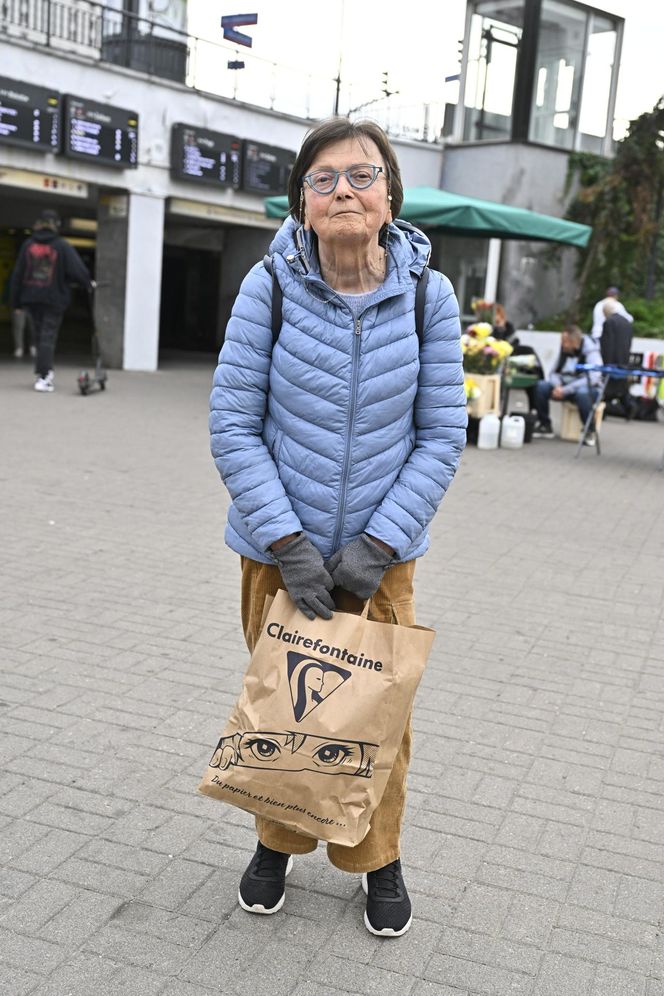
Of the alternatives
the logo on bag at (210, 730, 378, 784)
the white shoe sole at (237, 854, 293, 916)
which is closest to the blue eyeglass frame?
the logo on bag at (210, 730, 378, 784)

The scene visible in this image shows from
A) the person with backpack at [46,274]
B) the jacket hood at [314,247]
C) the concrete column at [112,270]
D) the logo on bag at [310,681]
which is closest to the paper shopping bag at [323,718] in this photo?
the logo on bag at [310,681]

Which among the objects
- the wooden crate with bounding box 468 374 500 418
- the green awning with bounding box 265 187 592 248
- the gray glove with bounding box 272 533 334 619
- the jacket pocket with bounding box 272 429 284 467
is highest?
the green awning with bounding box 265 187 592 248

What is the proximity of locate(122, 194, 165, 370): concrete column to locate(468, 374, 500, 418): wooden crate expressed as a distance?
355 inches

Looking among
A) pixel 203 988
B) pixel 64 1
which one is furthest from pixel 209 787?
pixel 64 1

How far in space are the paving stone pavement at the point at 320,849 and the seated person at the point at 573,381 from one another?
5503mm

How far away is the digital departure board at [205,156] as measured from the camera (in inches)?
772

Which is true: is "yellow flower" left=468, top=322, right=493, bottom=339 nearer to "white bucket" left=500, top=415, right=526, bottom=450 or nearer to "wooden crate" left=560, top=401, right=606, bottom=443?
"white bucket" left=500, top=415, right=526, bottom=450

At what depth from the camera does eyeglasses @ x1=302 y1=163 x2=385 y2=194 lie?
268cm

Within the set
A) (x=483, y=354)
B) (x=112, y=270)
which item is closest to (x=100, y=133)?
(x=112, y=270)

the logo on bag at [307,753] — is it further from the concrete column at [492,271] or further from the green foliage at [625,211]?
the concrete column at [492,271]

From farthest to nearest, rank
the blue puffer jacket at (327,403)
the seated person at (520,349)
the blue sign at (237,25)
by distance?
the blue sign at (237,25), the seated person at (520,349), the blue puffer jacket at (327,403)

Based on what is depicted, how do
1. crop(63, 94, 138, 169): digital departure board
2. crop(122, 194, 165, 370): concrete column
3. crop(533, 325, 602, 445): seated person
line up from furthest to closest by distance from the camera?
crop(122, 194, 165, 370): concrete column < crop(63, 94, 138, 169): digital departure board < crop(533, 325, 602, 445): seated person

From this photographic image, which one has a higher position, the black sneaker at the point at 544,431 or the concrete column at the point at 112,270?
the concrete column at the point at 112,270

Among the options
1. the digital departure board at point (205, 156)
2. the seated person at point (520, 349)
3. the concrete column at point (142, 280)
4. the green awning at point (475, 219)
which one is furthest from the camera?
the concrete column at point (142, 280)
